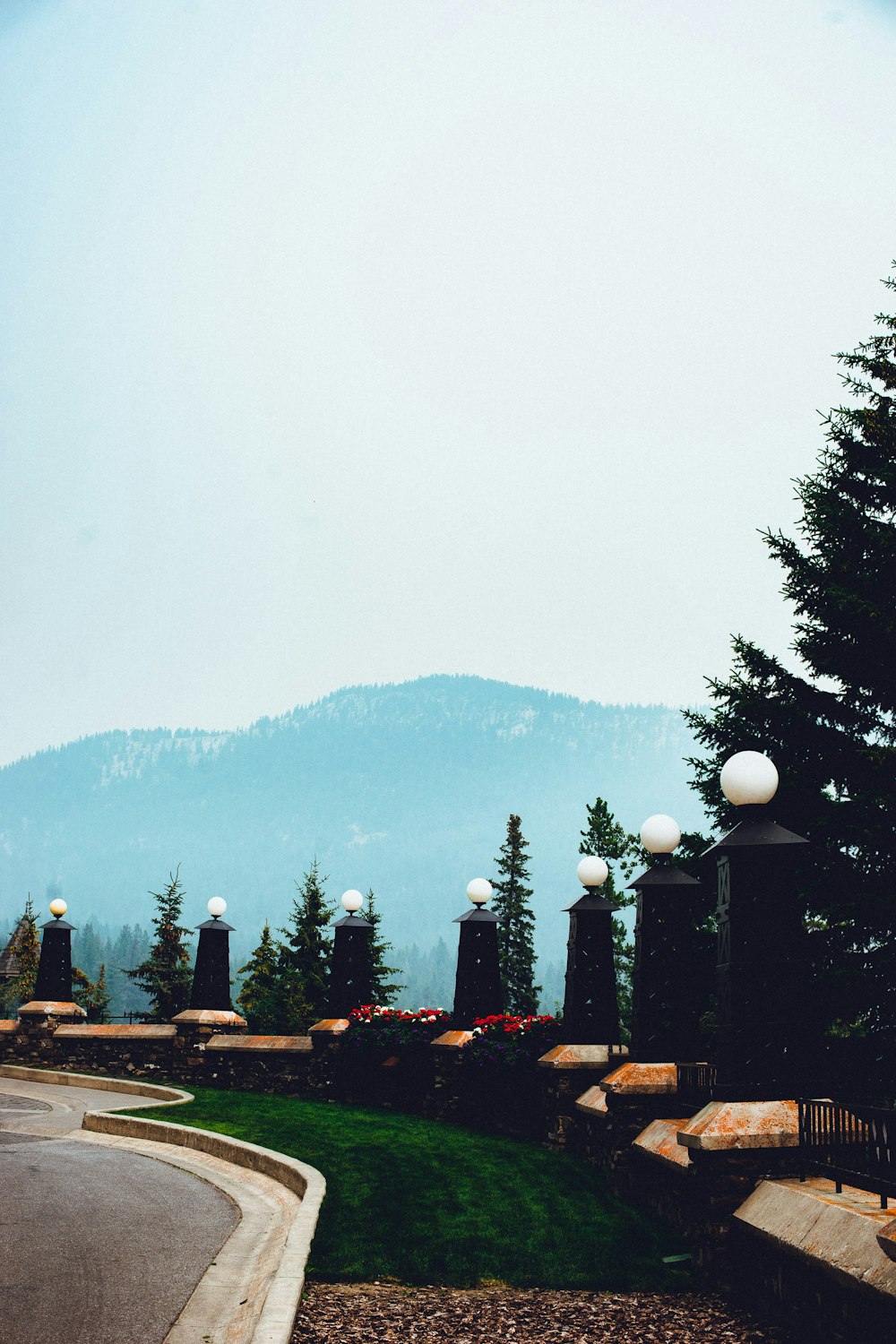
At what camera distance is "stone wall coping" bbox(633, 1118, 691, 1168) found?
24.7ft

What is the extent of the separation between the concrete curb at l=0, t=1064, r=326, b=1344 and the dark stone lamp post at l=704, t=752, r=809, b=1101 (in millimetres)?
3094

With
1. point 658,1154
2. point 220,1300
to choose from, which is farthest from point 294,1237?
point 658,1154

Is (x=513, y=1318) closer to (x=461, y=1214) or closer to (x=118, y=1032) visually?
(x=461, y=1214)

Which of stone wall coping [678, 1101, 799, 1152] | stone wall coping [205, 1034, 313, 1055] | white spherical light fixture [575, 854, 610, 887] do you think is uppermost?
white spherical light fixture [575, 854, 610, 887]

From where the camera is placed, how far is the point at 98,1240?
289 inches

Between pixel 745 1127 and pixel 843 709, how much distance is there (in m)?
10.7

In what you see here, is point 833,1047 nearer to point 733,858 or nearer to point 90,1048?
point 733,858

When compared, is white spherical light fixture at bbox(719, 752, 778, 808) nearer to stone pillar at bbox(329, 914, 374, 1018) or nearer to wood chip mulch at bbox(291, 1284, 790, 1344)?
wood chip mulch at bbox(291, 1284, 790, 1344)

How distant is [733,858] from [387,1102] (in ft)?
36.2

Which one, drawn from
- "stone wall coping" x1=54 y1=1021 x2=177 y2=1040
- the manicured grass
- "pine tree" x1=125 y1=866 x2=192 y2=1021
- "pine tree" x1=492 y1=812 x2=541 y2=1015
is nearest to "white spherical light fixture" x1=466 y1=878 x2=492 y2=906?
the manicured grass

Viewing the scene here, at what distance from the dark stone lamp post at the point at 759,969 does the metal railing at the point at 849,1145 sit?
1.85 feet

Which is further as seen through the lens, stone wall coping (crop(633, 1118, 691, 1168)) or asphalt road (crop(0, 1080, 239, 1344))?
stone wall coping (crop(633, 1118, 691, 1168))

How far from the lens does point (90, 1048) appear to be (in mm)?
20297

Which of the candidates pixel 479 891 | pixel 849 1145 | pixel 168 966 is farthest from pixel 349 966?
pixel 168 966
